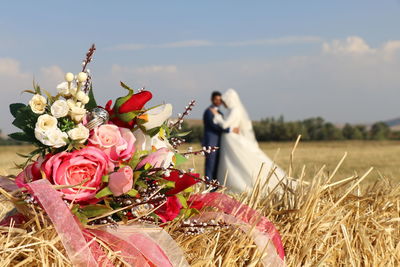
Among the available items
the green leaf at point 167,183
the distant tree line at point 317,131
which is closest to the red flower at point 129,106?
the green leaf at point 167,183

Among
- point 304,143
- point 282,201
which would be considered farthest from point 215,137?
point 304,143

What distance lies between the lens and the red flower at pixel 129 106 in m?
1.65

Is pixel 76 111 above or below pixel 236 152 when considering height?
above

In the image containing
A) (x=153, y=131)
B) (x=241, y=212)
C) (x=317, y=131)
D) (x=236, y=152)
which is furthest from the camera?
(x=317, y=131)

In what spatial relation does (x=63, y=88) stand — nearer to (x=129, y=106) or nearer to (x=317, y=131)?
(x=129, y=106)

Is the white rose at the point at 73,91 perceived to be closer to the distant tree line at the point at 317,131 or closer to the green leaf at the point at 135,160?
the green leaf at the point at 135,160

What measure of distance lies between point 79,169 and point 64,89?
0.85 feet

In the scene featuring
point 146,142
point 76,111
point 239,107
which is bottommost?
point 239,107

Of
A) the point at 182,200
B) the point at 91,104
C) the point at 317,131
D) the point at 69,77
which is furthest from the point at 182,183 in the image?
the point at 317,131

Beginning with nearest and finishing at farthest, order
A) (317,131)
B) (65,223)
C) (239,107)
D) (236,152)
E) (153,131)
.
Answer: (65,223) < (153,131) < (236,152) < (239,107) < (317,131)

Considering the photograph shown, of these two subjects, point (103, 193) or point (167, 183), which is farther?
point (167, 183)

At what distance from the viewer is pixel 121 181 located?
4.97ft

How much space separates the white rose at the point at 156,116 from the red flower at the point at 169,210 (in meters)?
0.24

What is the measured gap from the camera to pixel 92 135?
1.60 m
